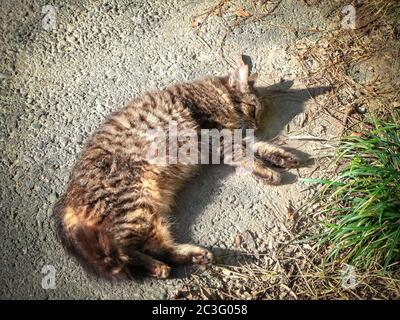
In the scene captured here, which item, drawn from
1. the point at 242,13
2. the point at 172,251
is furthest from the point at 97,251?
the point at 242,13

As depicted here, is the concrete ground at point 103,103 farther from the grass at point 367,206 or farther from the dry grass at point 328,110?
the grass at point 367,206

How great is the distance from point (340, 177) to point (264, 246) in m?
0.76

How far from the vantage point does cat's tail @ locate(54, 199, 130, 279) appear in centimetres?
285

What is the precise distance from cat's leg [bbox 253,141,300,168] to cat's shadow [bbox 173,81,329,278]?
0.09 meters

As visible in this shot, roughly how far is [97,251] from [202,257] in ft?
2.38

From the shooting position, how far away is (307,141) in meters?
3.65

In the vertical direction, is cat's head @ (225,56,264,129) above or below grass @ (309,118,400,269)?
above

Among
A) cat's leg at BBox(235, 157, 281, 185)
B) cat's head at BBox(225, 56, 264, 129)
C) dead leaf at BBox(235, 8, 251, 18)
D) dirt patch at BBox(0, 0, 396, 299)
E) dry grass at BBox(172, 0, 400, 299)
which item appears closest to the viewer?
dry grass at BBox(172, 0, 400, 299)

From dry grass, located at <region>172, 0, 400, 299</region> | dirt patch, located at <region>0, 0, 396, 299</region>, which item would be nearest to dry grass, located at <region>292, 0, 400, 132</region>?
dry grass, located at <region>172, 0, 400, 299</region>

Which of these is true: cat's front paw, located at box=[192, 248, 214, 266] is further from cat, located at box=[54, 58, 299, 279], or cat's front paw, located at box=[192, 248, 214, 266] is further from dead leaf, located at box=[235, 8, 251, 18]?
dead leaf, located at box=[235, 8, 251, 18]

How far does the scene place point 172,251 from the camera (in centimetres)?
304

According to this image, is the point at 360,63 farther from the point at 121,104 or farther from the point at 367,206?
the point at 121,104

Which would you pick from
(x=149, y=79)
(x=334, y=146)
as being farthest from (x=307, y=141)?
(x=149, y=79)
